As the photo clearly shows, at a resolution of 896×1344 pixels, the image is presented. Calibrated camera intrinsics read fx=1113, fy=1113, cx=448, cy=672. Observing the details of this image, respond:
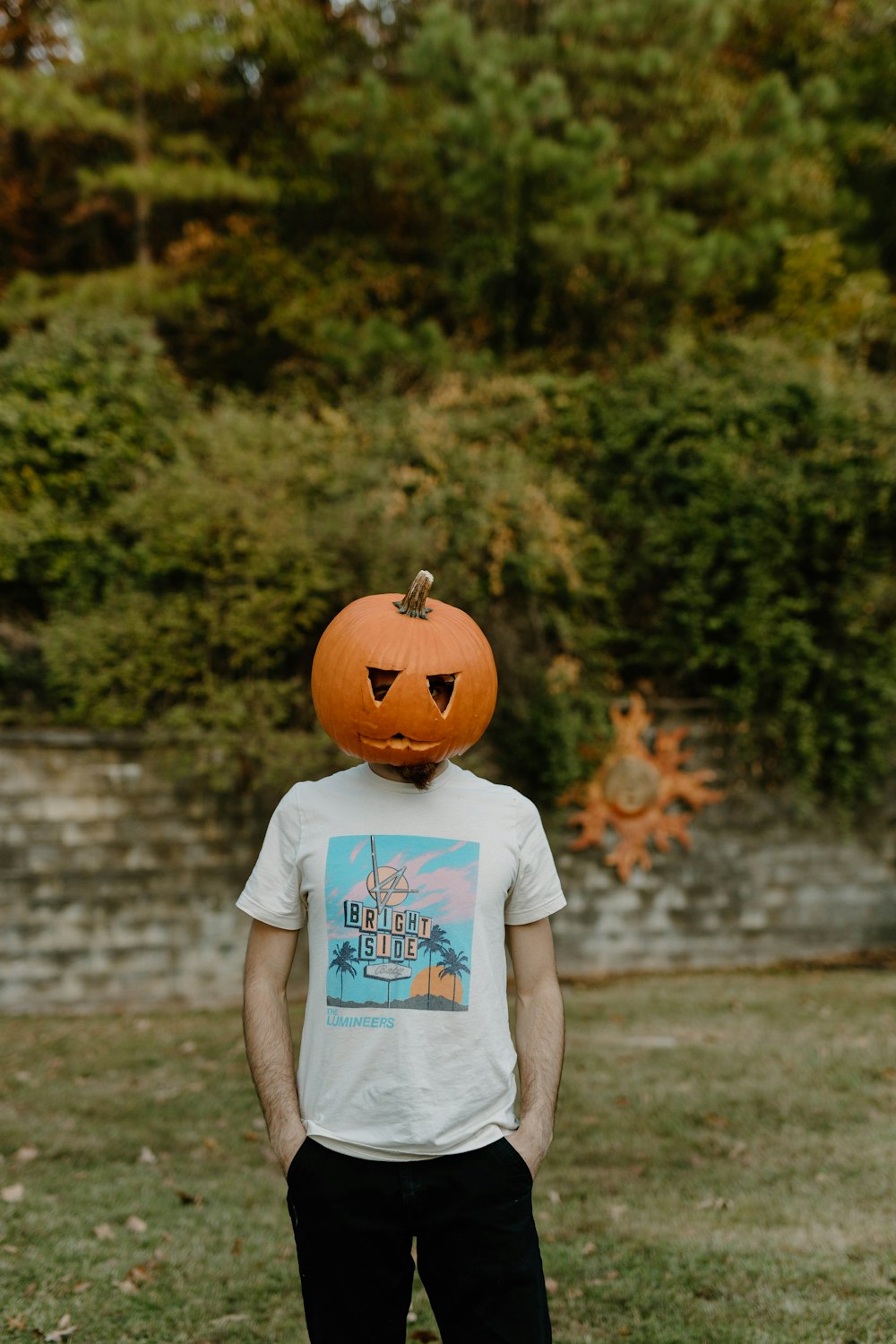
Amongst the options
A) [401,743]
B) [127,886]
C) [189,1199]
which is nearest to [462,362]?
[127,886]

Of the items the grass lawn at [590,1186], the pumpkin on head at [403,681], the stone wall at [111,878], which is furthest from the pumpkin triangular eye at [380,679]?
the stone wall at [111,878]

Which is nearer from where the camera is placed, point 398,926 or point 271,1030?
point 398,926

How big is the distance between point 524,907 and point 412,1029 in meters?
0.33

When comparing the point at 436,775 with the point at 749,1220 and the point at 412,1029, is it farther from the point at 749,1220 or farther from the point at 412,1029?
the point at 749,1220

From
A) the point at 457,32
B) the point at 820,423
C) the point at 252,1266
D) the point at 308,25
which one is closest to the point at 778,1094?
the point at 252,1266

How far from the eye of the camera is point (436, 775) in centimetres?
223

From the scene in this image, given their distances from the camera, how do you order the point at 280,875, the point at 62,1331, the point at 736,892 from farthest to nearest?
the point at 736,892 → the point at 62,1331 → the point at 280,875

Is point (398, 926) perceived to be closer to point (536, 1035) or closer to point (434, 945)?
point (434, 945)

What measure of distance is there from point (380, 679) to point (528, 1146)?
38.1 inches

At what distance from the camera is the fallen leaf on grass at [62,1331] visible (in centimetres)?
333

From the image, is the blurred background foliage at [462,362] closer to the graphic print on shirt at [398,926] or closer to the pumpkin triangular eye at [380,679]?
the pumpkin triangular eye at [380,679]

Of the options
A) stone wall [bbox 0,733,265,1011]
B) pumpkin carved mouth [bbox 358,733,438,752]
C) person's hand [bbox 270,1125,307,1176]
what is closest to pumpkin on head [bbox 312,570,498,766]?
pumpkin carved mouth [bbox 358,733,438,752]

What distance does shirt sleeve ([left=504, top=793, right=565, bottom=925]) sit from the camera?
7.12 feet

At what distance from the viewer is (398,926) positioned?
6.72 feet
